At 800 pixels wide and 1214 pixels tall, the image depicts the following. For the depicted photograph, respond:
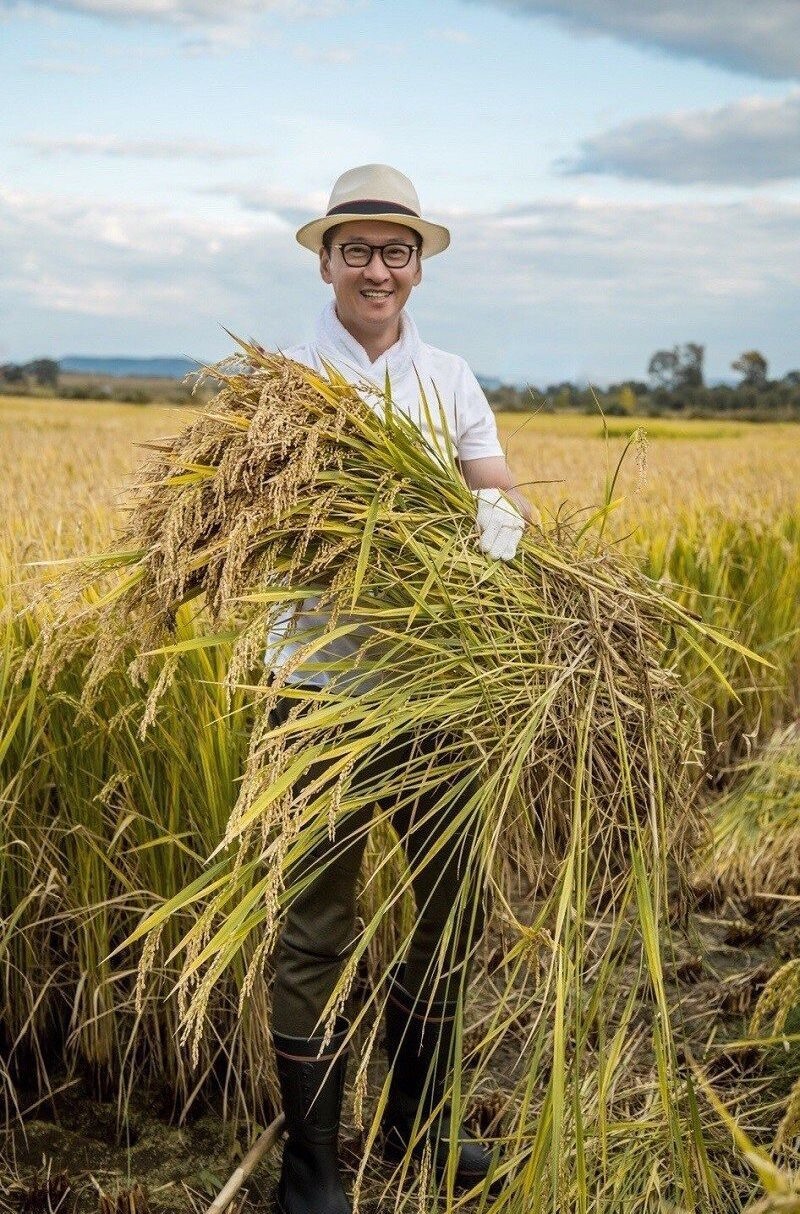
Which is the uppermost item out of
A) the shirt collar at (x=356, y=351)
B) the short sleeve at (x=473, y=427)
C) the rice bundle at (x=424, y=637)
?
the shirt collar at (x=356, y=351)

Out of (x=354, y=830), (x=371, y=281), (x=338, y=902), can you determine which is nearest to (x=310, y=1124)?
(x=338, y=902)

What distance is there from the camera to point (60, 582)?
2.15 metres

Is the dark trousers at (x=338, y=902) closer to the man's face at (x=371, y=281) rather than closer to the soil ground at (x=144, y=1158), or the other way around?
the soil ground at (x=144, y=1158)

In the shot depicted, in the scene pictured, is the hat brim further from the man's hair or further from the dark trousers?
the dark trousers

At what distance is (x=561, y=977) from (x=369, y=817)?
597mm

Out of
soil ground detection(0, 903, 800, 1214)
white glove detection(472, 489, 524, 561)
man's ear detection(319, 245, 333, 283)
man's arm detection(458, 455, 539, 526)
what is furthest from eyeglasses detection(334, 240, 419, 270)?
soil ground detection(0, 903, 800, 1214)

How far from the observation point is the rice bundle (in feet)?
5.90

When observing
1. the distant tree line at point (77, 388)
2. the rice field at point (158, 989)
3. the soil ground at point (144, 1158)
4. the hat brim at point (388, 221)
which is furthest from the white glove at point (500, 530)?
the distant tree line at point (77, 388)

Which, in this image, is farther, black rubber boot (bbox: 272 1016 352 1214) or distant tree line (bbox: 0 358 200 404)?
distant tree line (bbox: 0 358 200 404)

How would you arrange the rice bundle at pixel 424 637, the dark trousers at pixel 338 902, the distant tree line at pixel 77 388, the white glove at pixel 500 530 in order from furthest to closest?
the distant tree line at pixel 77 388, the dark trousers at pixel 338 902, the white glove at pixel 500 530, the rice bundle at pixel 424 637

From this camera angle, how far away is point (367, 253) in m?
2.17

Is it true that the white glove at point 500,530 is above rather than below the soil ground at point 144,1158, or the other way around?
above

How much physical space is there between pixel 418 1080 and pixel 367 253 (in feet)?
5.47

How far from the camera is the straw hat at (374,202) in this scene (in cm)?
216
